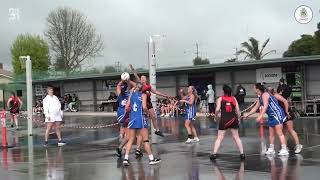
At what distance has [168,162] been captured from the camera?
1191cm

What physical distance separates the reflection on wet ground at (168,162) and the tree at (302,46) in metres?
41.1

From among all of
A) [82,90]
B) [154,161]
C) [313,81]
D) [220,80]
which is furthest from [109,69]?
[154,161]

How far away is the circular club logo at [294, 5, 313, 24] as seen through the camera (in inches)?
970

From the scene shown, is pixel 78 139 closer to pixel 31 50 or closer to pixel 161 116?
pixel 161 116

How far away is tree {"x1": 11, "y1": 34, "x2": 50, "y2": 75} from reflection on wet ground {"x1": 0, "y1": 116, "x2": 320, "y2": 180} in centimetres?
4946

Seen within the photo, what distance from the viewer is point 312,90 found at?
2836 cm

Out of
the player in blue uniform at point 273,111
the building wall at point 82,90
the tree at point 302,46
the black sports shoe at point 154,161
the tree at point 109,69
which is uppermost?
the tree at point 302,46

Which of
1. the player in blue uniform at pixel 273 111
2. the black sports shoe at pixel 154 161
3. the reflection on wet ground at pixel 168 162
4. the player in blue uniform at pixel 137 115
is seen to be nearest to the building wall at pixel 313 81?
the reflection on wet ground at pixel 168 162

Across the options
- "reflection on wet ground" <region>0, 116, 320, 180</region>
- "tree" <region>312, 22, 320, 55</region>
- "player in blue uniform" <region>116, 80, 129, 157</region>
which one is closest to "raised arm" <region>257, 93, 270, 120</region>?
"reflection on wet ground" <region>0, 116, 320, 180</region>

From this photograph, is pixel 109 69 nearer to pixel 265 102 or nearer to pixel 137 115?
pixel 265 102

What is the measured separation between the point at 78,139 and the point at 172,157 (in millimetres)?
6687

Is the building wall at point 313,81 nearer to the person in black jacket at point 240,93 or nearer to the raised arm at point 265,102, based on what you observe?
the person in black jacket at point 240,93

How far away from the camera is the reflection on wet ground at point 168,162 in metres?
10.2

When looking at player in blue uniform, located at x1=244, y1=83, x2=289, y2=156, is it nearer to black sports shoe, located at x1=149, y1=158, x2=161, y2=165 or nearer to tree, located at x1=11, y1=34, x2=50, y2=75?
black sports shoe, located at x1=149, y1=158, x2=161, y2=165
